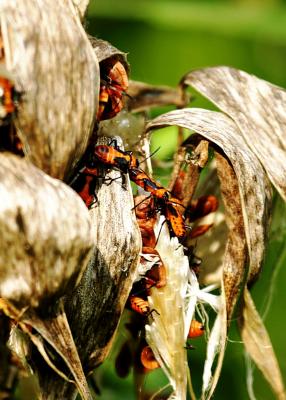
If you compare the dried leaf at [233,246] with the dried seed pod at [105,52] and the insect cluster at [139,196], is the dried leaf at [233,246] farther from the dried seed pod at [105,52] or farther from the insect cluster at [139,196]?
the dried seed pod at [105,52]

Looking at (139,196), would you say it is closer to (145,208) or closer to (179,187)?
(145,208)

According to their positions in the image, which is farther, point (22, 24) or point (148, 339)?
point (148, 339)

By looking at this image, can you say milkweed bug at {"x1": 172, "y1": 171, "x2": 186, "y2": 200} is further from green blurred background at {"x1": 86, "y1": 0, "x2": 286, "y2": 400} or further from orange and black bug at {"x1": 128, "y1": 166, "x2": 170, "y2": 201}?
green blurred background at {"x1": 86, "y1": 0, "x2": 286, "y2": 400}

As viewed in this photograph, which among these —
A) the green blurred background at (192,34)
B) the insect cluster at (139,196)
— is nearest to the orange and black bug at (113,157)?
the insect cluster at (139,196)

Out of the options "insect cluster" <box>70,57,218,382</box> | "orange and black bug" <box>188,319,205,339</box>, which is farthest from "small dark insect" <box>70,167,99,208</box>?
"orange and black bug" <box>188,319,205,339</box>

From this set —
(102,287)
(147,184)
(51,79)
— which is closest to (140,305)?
(102,287)

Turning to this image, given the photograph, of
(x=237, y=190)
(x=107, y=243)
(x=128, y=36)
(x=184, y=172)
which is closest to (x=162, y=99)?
(x=184, y=172)

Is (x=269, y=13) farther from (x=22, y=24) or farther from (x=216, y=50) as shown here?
(x=22, y=24)
